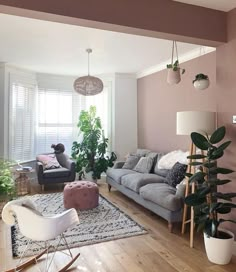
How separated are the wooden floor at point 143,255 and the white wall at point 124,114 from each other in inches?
118

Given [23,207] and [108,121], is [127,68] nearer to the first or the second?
[108,121]

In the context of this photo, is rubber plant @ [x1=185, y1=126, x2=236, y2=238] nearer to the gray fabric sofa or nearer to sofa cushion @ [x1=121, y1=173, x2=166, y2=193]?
the gray fabric sofa

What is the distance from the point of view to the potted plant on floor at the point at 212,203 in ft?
8.34

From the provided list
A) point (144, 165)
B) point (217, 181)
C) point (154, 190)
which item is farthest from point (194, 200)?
point (144, 165)

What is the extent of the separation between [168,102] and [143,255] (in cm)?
322

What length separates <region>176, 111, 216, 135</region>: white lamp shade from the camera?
2857mm

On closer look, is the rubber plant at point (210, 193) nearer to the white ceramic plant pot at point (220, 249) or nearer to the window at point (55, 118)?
the white ceramic plant pot at point (220, 249)

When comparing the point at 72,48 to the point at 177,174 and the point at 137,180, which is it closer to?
the point at 137,180

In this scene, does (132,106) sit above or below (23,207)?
above

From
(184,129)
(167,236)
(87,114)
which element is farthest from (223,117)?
(87,114)

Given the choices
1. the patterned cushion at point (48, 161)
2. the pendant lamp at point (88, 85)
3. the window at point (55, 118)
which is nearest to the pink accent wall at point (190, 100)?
the pendant lamp at point (88, 85)

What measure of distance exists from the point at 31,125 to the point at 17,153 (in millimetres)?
758

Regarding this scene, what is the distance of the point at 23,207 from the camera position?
7.33ft

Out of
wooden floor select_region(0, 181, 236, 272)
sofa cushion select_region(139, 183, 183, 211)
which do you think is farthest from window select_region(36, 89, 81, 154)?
sofa cushion select_region(139, 183, 183, 211)
